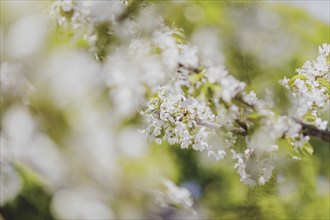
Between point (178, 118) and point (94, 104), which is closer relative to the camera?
point (94, 104)

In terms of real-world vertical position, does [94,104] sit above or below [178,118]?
below

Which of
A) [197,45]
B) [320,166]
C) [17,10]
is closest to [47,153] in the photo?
[17,10]

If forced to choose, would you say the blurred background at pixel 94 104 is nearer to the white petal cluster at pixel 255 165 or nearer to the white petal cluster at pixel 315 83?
the white petal cluster at pixel 255 165

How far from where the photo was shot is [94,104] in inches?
17.3

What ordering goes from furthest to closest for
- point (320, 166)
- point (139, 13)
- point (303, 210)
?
point (320, 166)
point (303, 210)
point (139, 13)

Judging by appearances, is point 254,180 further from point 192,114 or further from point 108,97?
point 108,97

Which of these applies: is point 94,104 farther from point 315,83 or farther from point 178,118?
point 315,83

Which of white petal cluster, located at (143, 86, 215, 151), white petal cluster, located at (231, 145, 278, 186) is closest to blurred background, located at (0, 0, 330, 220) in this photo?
white petal cluster, located at (231, 145, 278, 186)

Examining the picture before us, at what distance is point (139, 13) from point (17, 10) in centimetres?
14

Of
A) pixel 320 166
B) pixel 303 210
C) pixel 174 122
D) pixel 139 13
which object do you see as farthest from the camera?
pixel 320 166

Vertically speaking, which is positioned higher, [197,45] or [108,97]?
[197,45]

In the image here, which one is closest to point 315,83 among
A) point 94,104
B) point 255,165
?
point 255,165

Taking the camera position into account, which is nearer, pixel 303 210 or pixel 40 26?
pixel 40 26

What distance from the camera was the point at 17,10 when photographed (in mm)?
456
